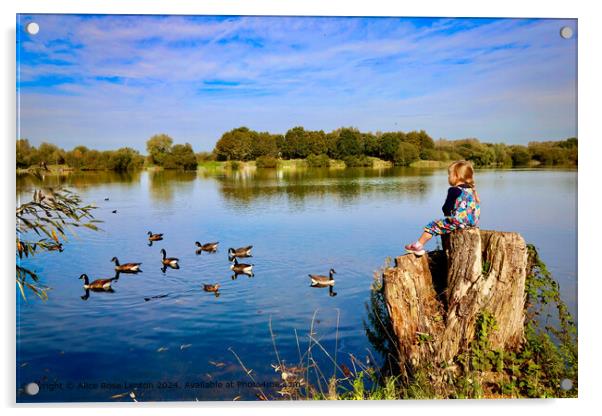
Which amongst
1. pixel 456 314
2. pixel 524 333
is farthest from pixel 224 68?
pixel 524 333

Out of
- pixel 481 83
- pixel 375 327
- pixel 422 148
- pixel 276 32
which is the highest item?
pixel 276 32

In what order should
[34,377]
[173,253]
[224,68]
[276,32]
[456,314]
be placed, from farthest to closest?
[173,253] < [224,68] < [276,32] < [34,377] < [456,314]

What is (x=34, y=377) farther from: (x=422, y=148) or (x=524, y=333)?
(x=422, y=148)

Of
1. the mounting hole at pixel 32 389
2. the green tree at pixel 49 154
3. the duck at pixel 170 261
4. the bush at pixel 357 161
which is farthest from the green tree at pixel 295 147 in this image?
the mounting hole at pixel 32 389

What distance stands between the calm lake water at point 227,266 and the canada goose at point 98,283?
0.12m

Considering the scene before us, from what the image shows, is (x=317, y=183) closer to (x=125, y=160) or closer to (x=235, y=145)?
(x=235, y=145)

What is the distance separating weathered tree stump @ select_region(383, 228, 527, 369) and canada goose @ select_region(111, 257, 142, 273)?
4628 mm

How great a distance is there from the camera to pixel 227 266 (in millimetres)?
9125

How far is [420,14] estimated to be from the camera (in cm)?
595

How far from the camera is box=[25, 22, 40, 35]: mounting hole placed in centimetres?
583

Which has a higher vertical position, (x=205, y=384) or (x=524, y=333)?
(x=524, y=333)

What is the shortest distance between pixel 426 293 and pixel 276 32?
3.45 m

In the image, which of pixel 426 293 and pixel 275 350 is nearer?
pixel 426 293

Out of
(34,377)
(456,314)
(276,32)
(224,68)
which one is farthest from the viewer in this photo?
(224,68)
